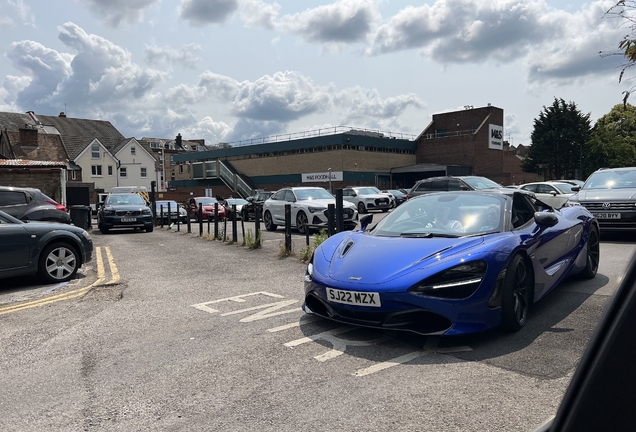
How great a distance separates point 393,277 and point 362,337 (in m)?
0.73

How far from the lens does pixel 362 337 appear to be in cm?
461

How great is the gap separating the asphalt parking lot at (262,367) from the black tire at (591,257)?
138 millimetres

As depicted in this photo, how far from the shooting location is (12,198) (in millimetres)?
11992

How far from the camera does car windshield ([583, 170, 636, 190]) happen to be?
37.4ft

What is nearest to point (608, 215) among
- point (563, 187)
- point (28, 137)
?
point (563, 187)

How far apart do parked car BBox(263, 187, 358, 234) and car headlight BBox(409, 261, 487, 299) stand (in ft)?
36.9

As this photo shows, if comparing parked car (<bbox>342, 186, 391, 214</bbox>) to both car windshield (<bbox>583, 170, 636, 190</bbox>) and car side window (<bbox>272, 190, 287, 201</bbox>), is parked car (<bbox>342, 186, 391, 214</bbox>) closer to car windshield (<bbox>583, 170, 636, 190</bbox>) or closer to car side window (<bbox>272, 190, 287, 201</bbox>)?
car side window (<bbox>272, 190, 287, 201</bbox>)

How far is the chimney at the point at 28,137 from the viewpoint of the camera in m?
44.2

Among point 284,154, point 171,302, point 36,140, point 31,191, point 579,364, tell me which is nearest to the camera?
point 579,364

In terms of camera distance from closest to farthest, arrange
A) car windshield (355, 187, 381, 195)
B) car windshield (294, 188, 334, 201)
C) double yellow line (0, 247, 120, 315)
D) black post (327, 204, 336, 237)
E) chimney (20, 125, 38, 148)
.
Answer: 1. double yellow line (0, 247, 120, 315)
2. black post (327, 204, 336, 237)
3. car windshield (294, 188, 334, 201)
4. car windshield (355, 187, 381, 195)
5. chimney (20, 125, 38, 148)

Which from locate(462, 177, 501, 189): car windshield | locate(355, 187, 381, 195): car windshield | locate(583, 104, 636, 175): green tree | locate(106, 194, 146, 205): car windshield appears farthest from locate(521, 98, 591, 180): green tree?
locate(106, 194, 146, 205): car windshield

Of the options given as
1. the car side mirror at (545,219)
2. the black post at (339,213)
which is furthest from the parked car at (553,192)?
the car side mirror at (545,219)

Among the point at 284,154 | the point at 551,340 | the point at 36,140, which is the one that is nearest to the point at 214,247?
the point at 551,340

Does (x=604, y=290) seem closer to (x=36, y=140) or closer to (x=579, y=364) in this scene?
(x=579, y=364)
